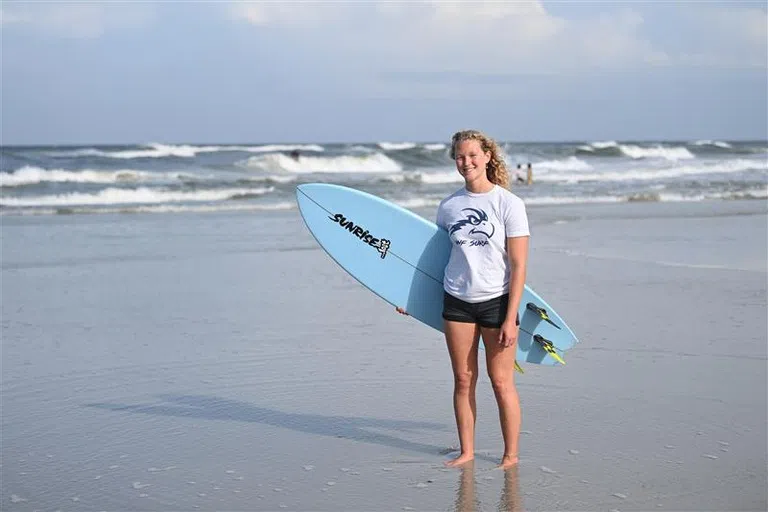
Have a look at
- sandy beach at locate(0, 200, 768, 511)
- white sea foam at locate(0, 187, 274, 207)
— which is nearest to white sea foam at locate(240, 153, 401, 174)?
white sea foam at locate(0, 187, 274, 207)

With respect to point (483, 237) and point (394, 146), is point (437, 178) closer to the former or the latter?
point (483, 237)

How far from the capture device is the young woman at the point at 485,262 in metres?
3.89

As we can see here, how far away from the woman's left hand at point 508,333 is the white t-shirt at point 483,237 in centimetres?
14

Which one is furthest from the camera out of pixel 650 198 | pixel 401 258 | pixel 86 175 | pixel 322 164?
pixel 322 164

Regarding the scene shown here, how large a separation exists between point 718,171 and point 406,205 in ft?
64.4

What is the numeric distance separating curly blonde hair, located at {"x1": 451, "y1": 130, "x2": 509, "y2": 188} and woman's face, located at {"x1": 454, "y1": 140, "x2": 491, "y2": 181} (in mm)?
30

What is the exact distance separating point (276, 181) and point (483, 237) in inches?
925

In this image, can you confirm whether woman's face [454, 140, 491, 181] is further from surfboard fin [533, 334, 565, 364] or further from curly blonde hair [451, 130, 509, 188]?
surfboard fin [533, 334, 565, 364]

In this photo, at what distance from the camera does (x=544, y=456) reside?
439 cm

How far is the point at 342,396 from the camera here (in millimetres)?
5430

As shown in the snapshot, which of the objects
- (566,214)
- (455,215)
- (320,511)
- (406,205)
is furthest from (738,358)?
(406,205)

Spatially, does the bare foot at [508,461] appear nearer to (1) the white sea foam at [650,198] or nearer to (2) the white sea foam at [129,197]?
(1) the white sea foam at [650,198]

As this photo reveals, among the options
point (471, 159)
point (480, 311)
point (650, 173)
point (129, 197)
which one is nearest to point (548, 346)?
point (480, 311)

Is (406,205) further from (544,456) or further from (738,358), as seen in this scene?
(544,456)
